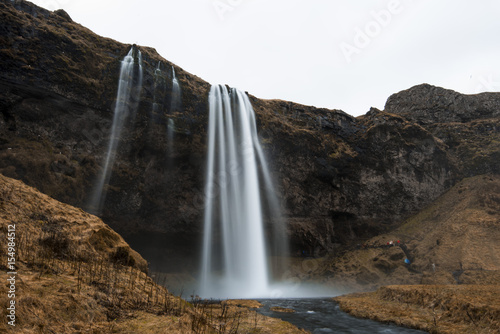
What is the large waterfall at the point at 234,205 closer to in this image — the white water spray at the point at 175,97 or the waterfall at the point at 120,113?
the white water spray at the point at 175,97

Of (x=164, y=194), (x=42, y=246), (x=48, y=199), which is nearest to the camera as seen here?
(x=42, y=246)

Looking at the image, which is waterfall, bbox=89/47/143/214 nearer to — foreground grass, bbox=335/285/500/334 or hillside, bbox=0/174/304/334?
hillside, bbox=0/174/304/334

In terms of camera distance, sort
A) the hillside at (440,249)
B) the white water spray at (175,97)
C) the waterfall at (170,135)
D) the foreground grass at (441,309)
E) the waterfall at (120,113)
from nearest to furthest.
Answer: the foreground grass at (441,309), the hillside at (440,249), the waterfall at (120,113), the waterfall at (170,135), the white water spray at (175,97)

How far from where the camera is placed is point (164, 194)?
114ft

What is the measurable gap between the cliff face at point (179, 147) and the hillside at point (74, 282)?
17.7 m

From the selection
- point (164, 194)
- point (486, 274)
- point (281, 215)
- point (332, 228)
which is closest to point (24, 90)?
point (164, 194)

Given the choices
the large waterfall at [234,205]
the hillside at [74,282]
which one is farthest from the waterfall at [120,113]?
the hillside at [74,282]

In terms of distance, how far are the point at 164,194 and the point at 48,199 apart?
73.3ft

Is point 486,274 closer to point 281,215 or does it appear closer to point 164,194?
point 281,215

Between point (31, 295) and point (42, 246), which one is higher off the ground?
point (42, 246)

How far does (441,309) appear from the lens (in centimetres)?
1546

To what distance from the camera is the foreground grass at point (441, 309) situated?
12336 millimetres

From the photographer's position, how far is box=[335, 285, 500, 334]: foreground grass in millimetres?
12336

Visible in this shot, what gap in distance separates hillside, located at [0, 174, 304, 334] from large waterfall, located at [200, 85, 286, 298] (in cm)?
2387
